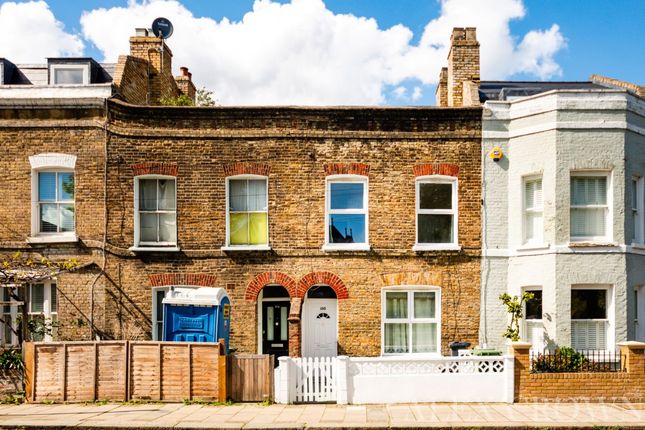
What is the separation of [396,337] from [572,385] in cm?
491

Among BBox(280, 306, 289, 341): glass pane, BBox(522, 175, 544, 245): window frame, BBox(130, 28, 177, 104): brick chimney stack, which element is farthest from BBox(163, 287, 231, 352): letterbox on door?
BBox(130, 28, 177, 104): brick chimney stack

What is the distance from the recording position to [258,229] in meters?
17.8

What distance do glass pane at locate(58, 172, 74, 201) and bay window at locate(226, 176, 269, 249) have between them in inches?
169

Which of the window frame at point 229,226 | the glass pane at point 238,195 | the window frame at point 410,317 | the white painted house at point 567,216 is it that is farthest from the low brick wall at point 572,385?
the glass pane at point 238,195

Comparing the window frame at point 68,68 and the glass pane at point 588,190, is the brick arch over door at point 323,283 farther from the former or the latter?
the window frame at point 68,68

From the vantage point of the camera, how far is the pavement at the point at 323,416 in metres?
12.1

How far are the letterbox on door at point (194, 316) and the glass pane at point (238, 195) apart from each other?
3.07 metres

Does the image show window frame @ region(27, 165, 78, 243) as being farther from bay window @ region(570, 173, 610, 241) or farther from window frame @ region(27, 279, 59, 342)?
bay window @ region(570, 173, 610, 241)

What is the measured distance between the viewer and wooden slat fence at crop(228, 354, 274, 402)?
558 inches

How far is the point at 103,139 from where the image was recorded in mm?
17609

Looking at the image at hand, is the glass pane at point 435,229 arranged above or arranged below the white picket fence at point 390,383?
above

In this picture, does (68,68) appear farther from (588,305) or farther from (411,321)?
(588,305)

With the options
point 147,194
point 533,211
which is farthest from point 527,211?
point 147,194

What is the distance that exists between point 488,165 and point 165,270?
9.26 metres
